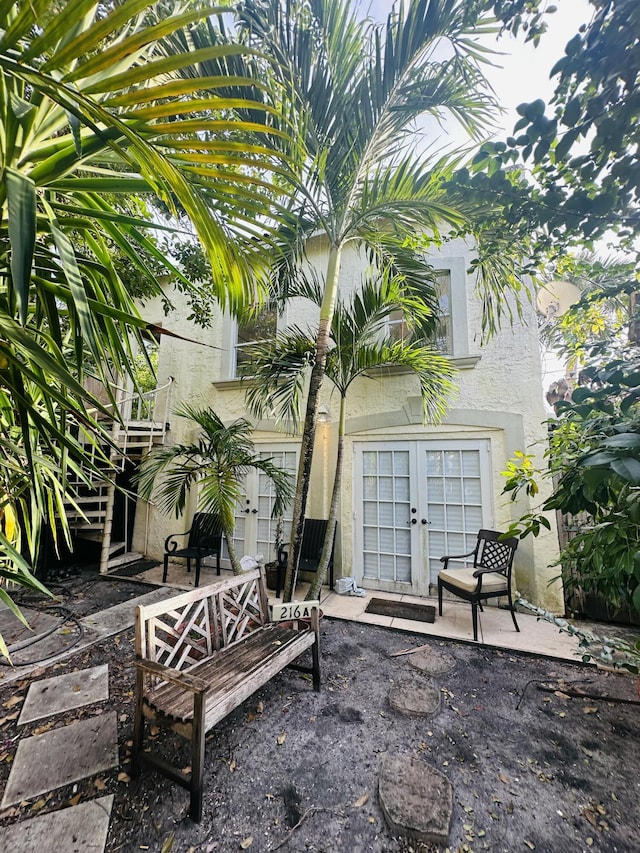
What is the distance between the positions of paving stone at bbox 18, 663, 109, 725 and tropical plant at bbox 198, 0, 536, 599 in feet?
5.27

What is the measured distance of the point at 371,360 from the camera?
151 inches

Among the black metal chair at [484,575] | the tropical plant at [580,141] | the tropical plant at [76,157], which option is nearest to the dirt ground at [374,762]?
the black metal chair at [484,575]

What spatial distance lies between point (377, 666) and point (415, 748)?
88cm

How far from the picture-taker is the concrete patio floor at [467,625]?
3191 mm

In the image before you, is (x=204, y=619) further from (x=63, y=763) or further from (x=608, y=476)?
(x=608, y=476)

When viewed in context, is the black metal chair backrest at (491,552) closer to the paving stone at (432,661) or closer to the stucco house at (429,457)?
the stucco house at (429,457)

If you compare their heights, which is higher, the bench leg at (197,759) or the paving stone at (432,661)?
the bench leg at (197,759)

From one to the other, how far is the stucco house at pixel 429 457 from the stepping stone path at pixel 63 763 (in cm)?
293

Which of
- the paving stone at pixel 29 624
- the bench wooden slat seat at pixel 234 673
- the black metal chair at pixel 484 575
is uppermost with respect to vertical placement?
the black metal chair at pixel 484 575

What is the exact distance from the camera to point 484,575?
11.6ft

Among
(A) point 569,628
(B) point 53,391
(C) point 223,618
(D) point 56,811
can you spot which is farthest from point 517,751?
(B) point 53,391

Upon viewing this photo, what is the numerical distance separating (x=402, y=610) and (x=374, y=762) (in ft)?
7.09

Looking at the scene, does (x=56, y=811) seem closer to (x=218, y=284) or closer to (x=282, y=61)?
(x=218, y=284)

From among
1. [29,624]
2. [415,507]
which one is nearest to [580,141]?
[415,507]
